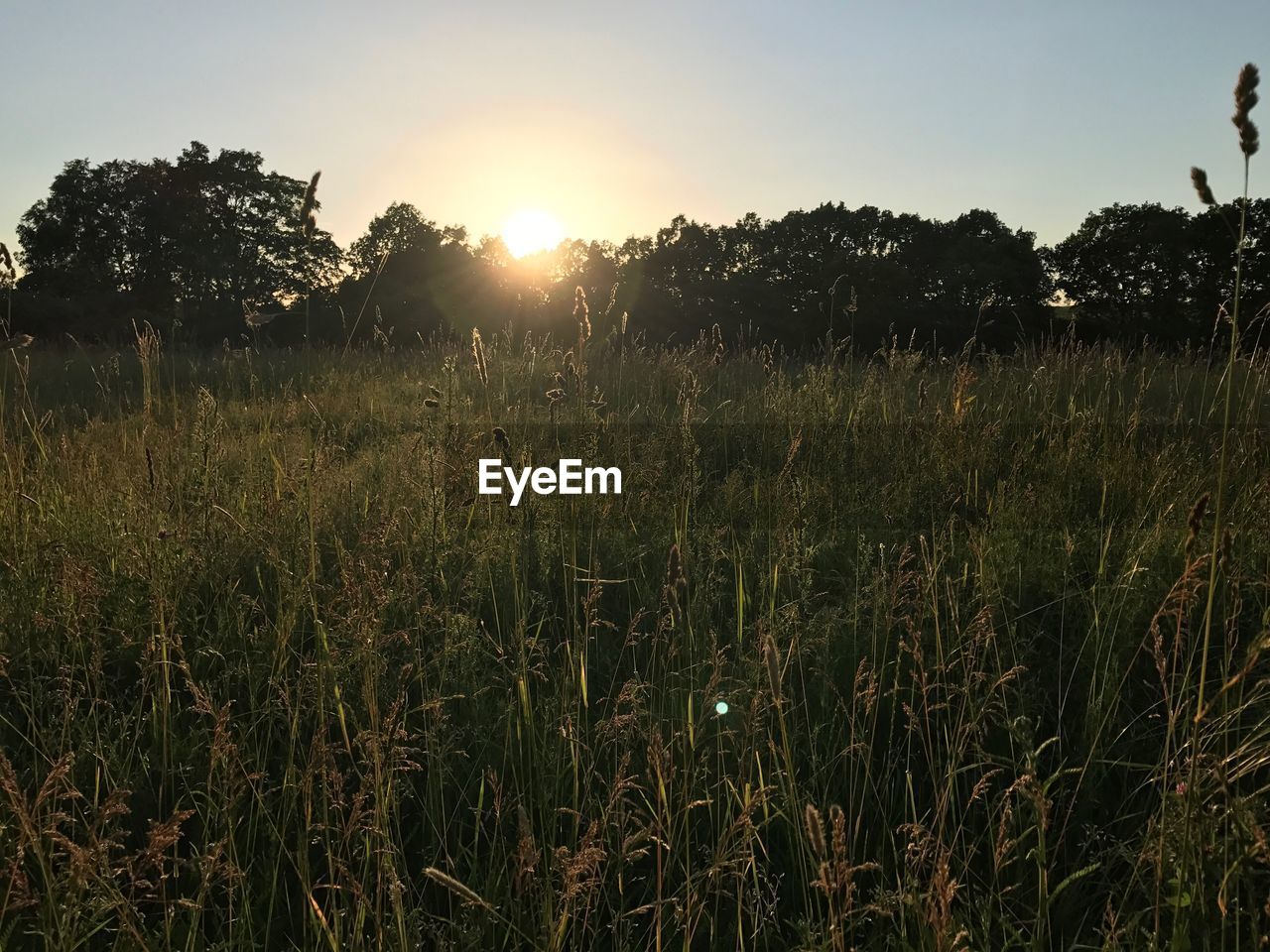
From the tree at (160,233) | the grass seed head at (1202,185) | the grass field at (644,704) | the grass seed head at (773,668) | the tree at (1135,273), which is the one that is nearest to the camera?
the grass seed head at (773,668)

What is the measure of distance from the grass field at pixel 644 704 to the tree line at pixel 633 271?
54.3 ft

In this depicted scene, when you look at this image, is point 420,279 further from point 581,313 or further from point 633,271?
point 581,313

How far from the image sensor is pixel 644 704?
200cm

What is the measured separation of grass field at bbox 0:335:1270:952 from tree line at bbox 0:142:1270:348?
1655cm

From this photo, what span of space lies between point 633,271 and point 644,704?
2710 centimetres

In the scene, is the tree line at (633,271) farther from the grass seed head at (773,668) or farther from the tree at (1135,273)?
the grass seed head at (773,668)

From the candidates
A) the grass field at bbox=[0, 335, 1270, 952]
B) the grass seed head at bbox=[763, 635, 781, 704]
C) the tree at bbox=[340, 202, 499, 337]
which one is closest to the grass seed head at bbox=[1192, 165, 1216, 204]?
the grass field at bbox=[0, 335, 1270, 952]

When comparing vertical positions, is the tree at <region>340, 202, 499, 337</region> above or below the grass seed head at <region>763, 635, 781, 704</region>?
above

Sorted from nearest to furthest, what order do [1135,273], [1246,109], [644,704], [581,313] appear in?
[1246,109] < [644,704] < [581,313] < [1135,273]

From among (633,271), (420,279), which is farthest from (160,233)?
(633,271)

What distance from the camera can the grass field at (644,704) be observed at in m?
1.23

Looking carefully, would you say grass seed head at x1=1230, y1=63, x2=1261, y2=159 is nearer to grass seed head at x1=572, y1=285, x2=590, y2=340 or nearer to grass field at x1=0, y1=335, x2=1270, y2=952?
grass field at x1=0, y1=335, x2=1270, y2=952

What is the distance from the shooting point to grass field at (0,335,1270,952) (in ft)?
4.03

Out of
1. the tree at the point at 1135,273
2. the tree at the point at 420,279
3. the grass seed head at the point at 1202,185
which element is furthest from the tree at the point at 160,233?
the grass seed head at the point at 1202,185
